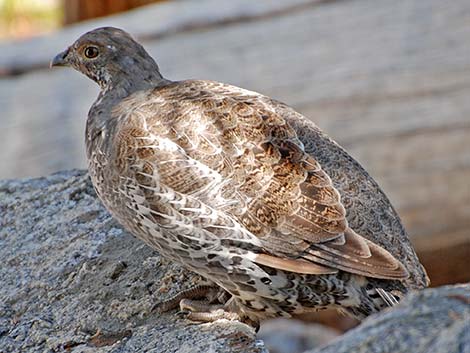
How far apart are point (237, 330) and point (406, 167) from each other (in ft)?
14.8

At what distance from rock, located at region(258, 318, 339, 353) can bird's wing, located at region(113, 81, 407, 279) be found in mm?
4067

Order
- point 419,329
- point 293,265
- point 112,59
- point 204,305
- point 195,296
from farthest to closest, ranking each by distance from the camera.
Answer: point 112,59, point 195,296, point 204,305, point 293,265, point 419,329

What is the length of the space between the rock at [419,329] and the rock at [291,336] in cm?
527

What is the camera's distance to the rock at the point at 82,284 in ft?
17.0

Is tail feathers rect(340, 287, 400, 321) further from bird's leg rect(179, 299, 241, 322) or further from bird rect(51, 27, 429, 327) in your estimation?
bird's leg rect(179, 299, 241, 322)

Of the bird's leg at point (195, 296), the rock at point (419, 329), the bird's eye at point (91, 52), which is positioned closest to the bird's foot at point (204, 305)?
the bird's leg at point (195, 296)

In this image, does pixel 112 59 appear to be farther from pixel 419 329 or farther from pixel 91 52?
pixel 419 329

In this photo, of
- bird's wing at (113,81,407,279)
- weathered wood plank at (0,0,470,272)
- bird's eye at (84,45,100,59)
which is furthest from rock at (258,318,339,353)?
bird's wing at (113,81,407,279)

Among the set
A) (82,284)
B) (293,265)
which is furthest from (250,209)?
(82,284)

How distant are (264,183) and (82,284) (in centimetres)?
123

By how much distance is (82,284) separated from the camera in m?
5.75

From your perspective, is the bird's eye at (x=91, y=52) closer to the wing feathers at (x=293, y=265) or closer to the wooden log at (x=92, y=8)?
the wing feathers at (x=293, y=265)

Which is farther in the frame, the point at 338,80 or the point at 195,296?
the point at 338,80

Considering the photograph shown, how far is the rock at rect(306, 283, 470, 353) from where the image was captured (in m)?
3.71
